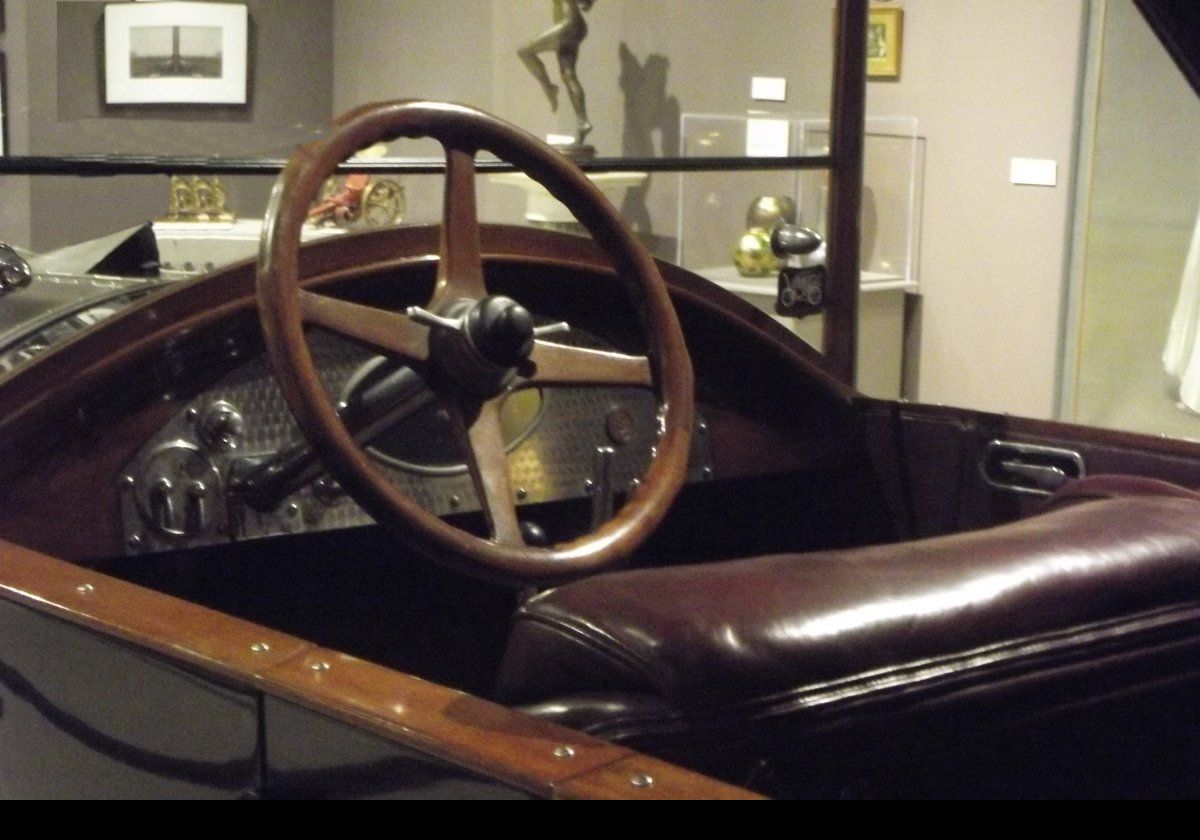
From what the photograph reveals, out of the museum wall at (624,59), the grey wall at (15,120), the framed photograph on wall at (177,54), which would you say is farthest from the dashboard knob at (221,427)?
the museum wall at (624,59)

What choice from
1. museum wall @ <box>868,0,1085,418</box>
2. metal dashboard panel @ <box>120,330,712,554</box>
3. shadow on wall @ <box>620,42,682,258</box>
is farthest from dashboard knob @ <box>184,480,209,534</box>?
museum wall @ <box>868,0,1085,418</box>

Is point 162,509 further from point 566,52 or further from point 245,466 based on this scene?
point 566,52

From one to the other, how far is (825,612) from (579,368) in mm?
622

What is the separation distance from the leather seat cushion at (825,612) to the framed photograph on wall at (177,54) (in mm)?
2546

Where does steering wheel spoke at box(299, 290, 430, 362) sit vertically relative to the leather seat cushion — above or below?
above

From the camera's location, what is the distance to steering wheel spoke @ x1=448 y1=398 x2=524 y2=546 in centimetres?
147

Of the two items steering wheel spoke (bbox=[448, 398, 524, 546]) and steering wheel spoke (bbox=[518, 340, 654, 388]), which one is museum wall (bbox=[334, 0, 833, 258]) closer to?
steering wheel spoke (bbox=[518, 340, 654, 388])

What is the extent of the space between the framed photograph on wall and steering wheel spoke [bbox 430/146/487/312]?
195 cm

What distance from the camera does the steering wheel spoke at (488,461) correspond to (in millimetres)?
1470

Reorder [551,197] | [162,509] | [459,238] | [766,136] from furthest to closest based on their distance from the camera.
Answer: [766,136]
[551,197]
[162,509]
[459,238]

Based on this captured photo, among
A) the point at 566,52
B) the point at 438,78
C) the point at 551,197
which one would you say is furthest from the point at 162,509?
the point at 438,78

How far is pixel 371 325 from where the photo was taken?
1.44m

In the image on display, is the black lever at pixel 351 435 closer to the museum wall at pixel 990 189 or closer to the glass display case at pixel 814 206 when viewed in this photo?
the glass display case at pixel 814 206

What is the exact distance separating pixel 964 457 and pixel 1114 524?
888 mm
